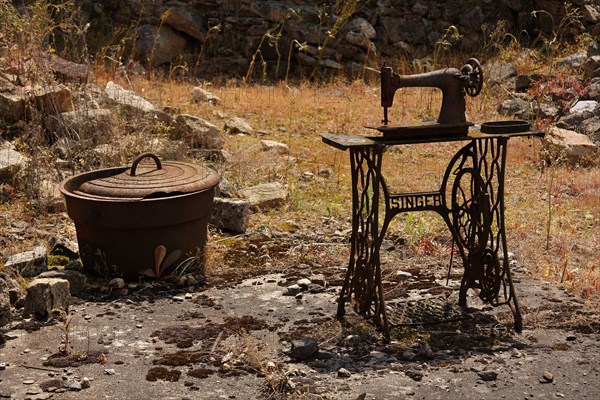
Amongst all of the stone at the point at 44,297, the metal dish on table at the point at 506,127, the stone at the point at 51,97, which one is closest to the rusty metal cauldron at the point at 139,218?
the stone at the point at 44,297

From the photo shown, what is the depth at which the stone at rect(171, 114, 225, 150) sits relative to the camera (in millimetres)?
9195

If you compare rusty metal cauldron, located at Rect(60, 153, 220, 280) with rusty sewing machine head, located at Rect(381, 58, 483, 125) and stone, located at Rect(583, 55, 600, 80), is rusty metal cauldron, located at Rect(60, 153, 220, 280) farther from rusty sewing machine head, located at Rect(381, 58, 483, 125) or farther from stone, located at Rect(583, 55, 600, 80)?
stone, located at Rect(583, 55, 600, 80)

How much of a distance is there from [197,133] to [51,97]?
4.90 ft

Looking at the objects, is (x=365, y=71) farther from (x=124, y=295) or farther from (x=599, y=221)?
(x=124, y=295)

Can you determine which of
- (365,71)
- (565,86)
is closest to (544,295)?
(565,86)

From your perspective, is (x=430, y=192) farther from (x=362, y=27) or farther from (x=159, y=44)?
(x=159, y=44)

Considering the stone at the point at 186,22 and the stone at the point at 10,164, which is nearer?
the stone at the point at 10,164

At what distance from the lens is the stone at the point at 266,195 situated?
26.0 feet

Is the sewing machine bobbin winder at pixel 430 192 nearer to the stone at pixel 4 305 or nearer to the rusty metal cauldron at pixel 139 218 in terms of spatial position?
the rusty metal cauldron at pixel 139 218

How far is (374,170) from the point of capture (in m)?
5.30

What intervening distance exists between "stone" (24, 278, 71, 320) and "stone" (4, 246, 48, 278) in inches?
22.6

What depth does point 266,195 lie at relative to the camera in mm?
8016

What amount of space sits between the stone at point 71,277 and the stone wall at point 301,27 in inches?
302

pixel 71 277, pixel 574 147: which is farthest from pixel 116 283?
pixel 574 147
